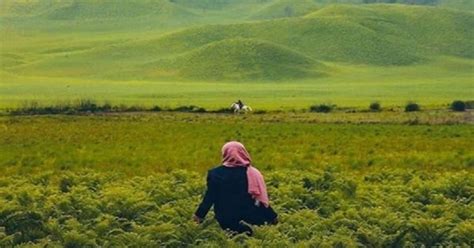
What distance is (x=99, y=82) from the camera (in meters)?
136

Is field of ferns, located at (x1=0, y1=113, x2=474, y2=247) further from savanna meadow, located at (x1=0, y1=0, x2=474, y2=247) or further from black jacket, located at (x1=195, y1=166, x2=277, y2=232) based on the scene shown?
black jacket, located at (x1=195, y1=166, x2=277, y2=232)

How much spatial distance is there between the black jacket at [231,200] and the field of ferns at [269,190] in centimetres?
26

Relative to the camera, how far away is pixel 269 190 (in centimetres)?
A: 1852

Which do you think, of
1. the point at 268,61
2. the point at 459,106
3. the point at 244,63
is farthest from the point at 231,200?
the point at 244,63

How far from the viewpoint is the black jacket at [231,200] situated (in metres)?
14.1

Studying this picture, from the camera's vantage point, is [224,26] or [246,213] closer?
[246,213]

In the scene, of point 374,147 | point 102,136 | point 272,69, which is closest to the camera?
point 374,147

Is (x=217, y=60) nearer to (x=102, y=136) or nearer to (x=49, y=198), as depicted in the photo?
(x=102, y=136)

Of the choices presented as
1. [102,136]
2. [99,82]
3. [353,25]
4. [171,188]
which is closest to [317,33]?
[353,25]

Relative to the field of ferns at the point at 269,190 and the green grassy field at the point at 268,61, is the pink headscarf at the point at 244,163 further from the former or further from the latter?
the green grassy field at the point at 268,61

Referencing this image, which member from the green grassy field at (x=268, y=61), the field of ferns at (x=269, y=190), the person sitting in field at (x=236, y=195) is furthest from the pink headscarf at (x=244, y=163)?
the green grassy field at (x=268, y=61)

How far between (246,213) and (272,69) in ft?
434

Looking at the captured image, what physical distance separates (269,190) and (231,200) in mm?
4420

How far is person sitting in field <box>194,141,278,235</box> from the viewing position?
14.1m
